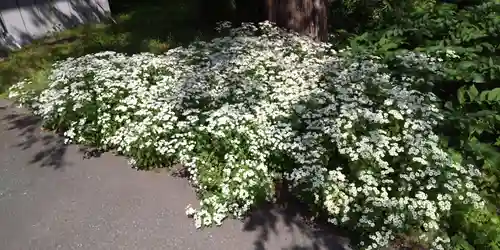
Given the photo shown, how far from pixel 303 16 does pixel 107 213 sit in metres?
3.57

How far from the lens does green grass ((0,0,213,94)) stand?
7.14 meters

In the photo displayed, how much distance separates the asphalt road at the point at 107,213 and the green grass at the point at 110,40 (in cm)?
192

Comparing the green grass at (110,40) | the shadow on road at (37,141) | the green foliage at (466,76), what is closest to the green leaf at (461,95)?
the green foliage at (466,76)

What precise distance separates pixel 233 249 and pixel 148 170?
1.41m

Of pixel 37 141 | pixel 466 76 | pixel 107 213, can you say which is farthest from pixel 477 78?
pixel 37 141

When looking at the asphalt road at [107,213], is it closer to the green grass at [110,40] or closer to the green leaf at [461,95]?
the green grass at [110,40]

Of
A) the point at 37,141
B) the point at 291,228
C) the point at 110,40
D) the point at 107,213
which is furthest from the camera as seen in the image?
the point at 110,40

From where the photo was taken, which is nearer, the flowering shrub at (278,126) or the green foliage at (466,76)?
the flowering shrub at (278,126)

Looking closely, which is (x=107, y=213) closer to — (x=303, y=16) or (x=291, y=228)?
(x=291, y=228)

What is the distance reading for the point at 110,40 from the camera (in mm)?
8117

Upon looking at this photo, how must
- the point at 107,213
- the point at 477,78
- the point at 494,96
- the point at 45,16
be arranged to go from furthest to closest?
the point at 45,16 → the point at 477,78 → the point at 494,96 → the point at 107,213

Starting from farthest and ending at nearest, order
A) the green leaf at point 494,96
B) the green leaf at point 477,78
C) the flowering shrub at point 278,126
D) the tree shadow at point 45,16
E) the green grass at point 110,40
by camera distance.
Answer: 1. the tree shadow at point 45,16
2. the green grass at point 110,40
3. the green leaf at point 477,78
4. the green leaf at point 494,96
5. the flowering shrub at point 278,126

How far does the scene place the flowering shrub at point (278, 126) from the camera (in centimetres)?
351

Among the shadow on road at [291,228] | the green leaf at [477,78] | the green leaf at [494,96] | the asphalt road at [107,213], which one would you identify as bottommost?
the shadow on road at [291,228]
